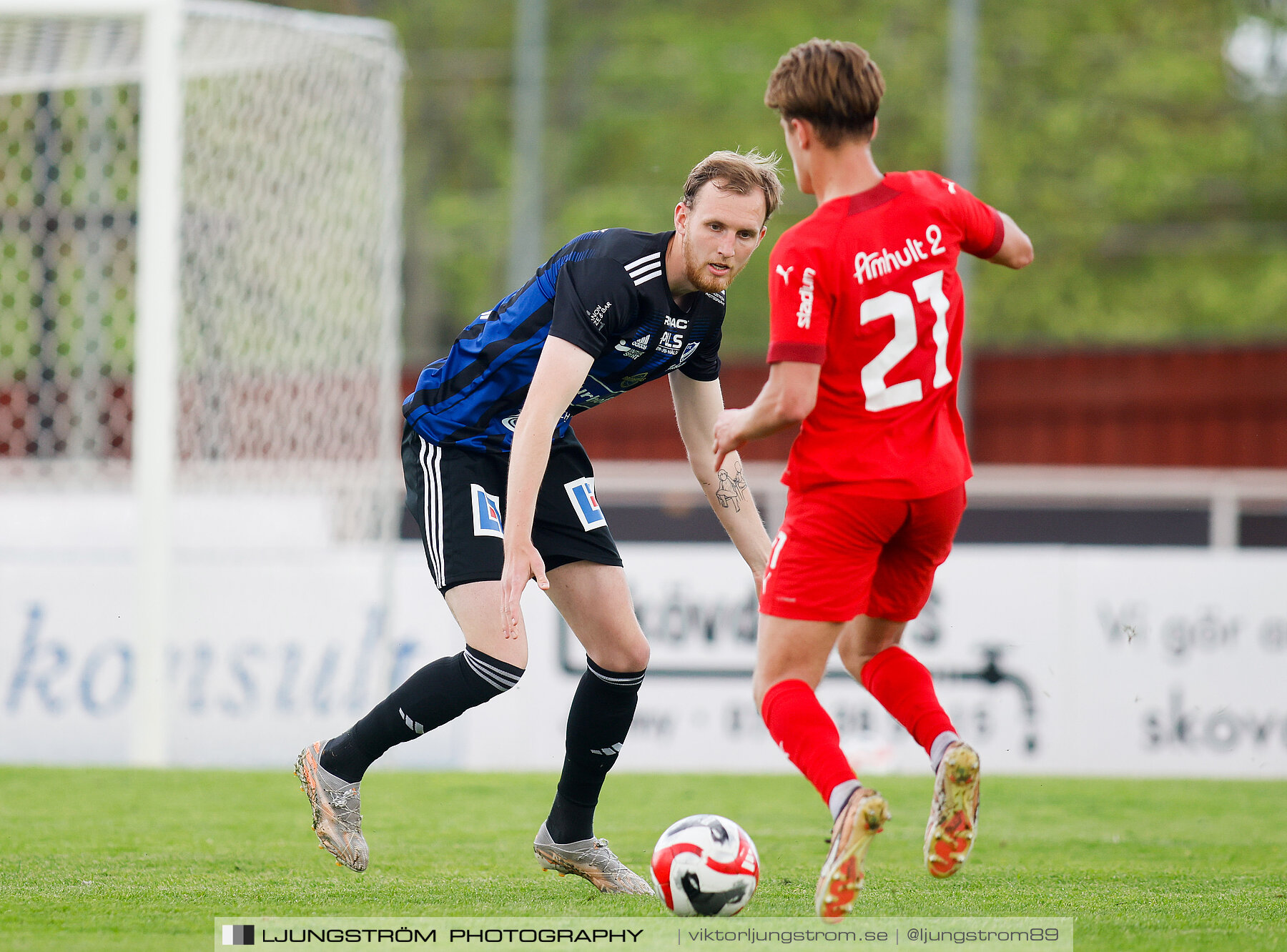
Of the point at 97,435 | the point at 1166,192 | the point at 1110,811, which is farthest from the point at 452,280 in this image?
the point at 1110,811

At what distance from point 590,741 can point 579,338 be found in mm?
1336

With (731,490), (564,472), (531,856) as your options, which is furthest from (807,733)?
(531,856)

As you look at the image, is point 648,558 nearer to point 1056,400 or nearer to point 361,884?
point 361,884

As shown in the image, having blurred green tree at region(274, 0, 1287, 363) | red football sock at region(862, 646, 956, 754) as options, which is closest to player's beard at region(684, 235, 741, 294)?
red football sock at region(862, 646, 956, 754)

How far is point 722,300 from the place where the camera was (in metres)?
4.62

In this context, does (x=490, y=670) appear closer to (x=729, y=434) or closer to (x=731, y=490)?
(x=731, y=490)

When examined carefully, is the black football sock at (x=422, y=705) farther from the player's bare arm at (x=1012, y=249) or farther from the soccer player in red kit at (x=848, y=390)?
the player's bare arm at (x=1012, y=249)

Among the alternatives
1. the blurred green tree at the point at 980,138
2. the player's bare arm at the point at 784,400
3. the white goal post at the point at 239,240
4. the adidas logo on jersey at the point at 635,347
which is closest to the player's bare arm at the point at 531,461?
the adidas logo on jersey at the point at 635,347

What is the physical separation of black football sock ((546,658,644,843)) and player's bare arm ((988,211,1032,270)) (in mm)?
1683

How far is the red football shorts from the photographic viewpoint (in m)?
3.91

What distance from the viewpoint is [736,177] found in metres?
4.26

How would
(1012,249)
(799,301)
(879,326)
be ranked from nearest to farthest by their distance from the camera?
1. (799,301)
2. (879,326)
3. (1012,249)

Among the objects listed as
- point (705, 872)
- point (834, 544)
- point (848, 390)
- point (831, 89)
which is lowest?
point (705, 872)

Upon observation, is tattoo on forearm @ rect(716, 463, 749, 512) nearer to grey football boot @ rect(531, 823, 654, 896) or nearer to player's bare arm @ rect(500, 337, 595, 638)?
player's bare arm @ rect(500, 337, 595, 638)
